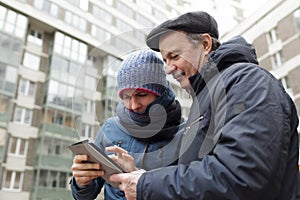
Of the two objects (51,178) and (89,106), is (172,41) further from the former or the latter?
(51,178)

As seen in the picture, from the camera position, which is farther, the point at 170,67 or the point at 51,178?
the point at 51,178

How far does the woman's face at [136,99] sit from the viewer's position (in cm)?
70

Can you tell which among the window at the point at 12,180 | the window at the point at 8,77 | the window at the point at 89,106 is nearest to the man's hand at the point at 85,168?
the window at the point at 89,106

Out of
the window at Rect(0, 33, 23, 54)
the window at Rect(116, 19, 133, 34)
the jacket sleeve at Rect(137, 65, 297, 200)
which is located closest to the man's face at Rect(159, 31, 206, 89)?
the window at Rect(116, 19, 133, 34)

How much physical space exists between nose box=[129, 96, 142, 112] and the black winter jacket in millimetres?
198

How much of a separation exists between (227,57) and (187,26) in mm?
162

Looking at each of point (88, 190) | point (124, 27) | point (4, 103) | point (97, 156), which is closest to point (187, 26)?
point (97, 156)

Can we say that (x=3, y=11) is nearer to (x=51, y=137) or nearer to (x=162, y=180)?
(x=51, y=137)

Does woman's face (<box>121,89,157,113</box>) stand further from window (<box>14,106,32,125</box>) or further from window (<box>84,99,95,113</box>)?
window (<box>14,106,32,125</box>)

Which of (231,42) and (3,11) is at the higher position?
(3,11)

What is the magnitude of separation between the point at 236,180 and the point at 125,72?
369 millimetres

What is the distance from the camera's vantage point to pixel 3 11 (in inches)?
327

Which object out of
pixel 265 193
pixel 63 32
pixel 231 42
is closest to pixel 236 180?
pixel 265 193

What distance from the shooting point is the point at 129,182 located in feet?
1.62
